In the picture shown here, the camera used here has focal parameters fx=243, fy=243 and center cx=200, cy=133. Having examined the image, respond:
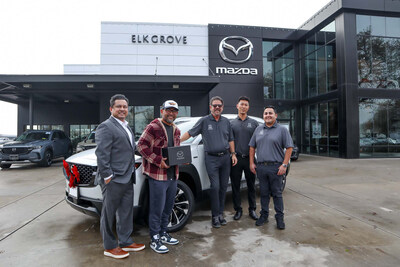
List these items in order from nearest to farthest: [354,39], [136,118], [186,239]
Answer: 1. [186,239]
2. [354,39]
3. [136,118]

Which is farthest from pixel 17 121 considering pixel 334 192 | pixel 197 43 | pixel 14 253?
pixel 334 192

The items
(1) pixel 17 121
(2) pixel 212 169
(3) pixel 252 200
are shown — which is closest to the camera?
(2) pixel 212 169

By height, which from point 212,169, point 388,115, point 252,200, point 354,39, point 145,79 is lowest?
point 252,200

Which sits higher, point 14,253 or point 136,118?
point 136,118

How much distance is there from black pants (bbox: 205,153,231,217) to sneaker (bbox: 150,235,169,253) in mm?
998

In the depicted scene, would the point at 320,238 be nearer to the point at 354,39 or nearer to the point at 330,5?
the point at 354,39

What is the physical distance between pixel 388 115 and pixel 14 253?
17.0m

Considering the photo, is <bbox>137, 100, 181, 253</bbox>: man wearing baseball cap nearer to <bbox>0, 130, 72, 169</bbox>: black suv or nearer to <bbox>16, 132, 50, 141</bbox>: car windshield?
<bbox>0, 130, 72, 169</bbox>: black suv

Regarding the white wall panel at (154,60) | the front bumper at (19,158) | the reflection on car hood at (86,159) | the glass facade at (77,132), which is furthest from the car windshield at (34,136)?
the glass facade at (77,132)

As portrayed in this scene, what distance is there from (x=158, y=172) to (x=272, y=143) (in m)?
1.74

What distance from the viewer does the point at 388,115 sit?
13.7 metres

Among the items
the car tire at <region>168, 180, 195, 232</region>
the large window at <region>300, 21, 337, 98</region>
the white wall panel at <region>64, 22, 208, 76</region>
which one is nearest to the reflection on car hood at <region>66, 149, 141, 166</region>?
the car tire at <region>168, 180, 195, 232</region>

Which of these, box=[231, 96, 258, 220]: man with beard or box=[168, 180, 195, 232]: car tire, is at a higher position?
box=[231, 96, 258, 220]: man with beard

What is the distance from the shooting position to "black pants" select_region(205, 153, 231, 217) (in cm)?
353
